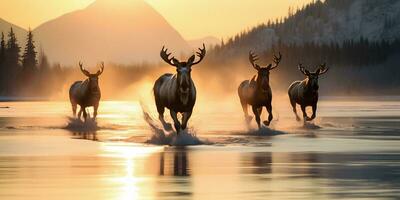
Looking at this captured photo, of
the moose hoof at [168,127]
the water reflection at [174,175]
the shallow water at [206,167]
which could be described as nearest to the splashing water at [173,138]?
the shallow water at [206,167]

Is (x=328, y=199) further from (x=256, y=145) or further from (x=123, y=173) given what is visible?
(x=256, y=145)

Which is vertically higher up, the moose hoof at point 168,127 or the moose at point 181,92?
the moose at point 181,92

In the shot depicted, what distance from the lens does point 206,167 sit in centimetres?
2355

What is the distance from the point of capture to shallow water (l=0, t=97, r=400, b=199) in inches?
733

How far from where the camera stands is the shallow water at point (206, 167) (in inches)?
733

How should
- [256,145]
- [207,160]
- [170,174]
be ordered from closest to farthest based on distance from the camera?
[170,174] < [207,160] < [256,145]

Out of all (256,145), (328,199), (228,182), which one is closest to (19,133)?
(256,145)

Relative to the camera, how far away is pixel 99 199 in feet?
57.2

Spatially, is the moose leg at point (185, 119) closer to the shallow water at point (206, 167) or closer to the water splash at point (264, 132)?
the shallow water at point (206, 167)

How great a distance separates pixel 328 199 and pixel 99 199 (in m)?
3.32

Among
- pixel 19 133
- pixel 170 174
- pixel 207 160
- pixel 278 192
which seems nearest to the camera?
pixel 278 192

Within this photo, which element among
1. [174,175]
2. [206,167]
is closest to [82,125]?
[206,167]

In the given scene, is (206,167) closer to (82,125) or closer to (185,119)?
(185,119)

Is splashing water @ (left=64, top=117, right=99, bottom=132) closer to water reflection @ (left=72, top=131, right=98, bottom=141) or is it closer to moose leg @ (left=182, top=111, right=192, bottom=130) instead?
water reflection @ (left=72, top=131, right=98, bottom=141)
